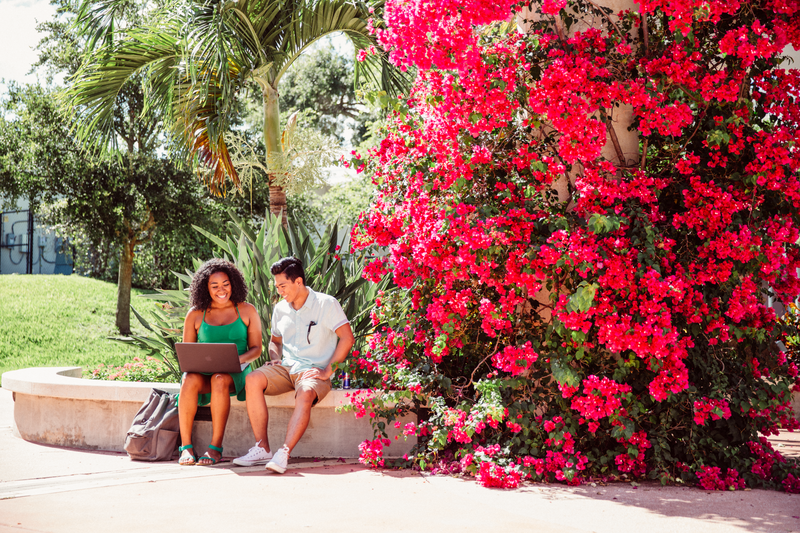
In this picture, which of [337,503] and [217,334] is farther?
[217,334]

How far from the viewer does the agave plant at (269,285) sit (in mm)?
5832

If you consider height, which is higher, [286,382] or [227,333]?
[227,333]

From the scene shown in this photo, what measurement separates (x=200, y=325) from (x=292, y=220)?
183 centimetres

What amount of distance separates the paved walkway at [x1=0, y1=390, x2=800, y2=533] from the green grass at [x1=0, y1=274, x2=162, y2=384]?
839cm

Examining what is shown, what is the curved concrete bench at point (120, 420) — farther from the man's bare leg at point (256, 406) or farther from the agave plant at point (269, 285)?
the agave plant at point (269, 285)

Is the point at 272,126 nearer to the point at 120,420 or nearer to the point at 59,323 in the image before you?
the point at 120,420

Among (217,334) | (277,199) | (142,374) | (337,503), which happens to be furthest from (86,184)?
(337,503)

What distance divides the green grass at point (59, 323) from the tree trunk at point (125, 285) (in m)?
0.37

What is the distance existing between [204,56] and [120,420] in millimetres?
4027

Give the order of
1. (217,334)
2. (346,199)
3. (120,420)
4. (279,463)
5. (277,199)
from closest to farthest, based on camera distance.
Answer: (279,463) < (217,334) < (120,420) < (277,199) < (346,199)

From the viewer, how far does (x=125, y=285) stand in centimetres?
1459

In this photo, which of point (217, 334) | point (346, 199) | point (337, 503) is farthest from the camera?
point (346, 199)

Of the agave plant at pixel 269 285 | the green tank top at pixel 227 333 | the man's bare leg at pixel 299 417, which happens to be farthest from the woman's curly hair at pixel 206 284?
the man's bare leg at pixel 299 417

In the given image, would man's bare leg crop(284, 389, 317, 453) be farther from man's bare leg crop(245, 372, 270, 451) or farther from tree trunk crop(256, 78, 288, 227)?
tree trunk crop(256, 78, 288, 227)
